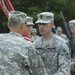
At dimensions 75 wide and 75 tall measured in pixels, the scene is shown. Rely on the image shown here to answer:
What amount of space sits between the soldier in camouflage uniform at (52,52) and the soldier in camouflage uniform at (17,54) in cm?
107

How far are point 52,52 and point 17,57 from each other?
1454 mm

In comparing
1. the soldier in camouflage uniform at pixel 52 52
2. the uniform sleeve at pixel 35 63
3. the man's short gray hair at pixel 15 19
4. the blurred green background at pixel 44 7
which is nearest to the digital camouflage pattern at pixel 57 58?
the soldier in camouflage uniform at pixel 52 52

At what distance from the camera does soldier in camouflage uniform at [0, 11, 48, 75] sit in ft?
19.7

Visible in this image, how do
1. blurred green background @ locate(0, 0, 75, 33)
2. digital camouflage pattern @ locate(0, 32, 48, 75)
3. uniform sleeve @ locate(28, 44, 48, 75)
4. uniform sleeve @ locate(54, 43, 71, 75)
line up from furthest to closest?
1. blurred green background @ locate(0, 0, 75, 33)
2. uniform sleeve @ locate(54, 43, 71, 75)
3. uniform sleeve @ locate(28, 44, 48, 75)
4. digital camouflage pattern @ locate(0, 32, 48, 75)

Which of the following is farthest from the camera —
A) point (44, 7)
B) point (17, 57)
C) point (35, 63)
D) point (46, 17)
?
point (44, 7)

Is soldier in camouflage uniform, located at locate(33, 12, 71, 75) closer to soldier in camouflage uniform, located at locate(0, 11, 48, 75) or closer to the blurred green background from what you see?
soldier in camouflage uniform, located at locate(0, 11, 48, 75)

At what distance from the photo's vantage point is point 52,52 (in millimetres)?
7402

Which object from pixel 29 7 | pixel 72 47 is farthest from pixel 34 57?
pixel 29 7

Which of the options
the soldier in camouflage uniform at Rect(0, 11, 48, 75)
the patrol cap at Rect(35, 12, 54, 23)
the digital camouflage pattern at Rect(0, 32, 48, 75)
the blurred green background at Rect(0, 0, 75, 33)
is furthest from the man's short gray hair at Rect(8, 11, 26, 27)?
the blurred green background at Rect(0, 0, 75, 33)

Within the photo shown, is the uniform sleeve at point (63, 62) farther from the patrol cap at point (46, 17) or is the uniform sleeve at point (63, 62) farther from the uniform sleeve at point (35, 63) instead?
the uniform sleeve at point (35, 63)

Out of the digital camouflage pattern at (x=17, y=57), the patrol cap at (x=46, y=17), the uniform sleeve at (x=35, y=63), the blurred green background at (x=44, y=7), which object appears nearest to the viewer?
the digital camouflage pattern at (x=17, y=57)

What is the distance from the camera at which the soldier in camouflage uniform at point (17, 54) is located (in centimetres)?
601

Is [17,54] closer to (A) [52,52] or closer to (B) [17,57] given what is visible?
(B) [17,57]

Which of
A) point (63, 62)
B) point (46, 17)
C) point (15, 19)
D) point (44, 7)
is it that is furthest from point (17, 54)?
point (44, 7)
